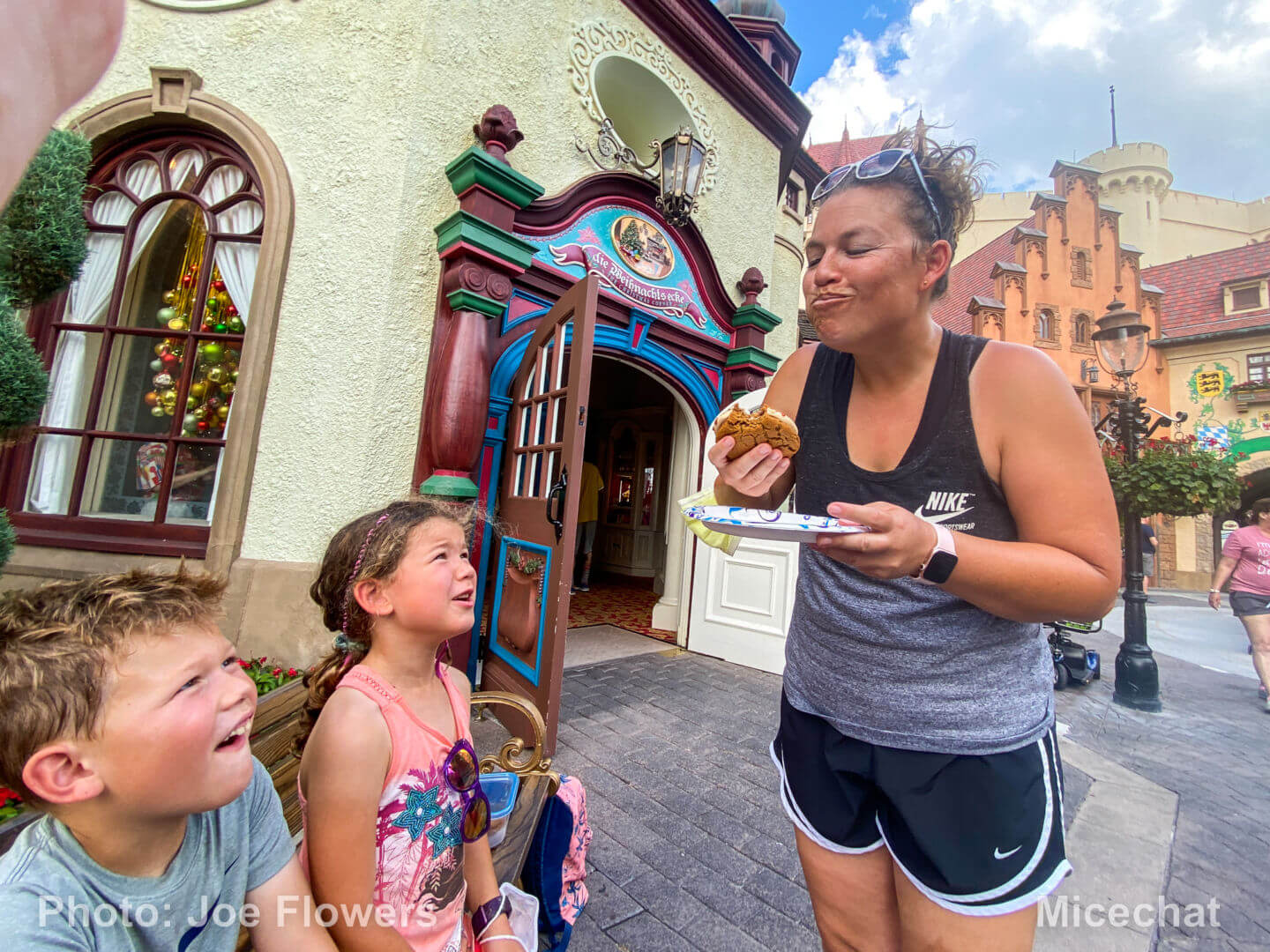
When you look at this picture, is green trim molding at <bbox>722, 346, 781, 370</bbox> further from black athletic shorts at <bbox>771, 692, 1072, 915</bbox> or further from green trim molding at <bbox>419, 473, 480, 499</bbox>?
black athletic shorts at <bbox>771, 692, 1072, 915</bbox>

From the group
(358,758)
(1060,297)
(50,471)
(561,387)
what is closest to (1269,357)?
(1060,297)

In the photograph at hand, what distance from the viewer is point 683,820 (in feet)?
7.79

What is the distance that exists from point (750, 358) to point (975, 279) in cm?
1927

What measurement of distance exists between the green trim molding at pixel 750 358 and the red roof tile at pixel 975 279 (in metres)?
15.9

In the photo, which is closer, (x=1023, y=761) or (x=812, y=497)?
(x=1023, y=761)

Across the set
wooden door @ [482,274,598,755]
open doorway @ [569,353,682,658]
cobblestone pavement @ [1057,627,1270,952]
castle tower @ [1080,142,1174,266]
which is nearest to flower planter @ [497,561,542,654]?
wooden door @ [482,274,598,755]

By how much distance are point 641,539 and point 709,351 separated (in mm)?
5154

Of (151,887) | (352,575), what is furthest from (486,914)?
(352,575)

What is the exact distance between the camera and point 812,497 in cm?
116

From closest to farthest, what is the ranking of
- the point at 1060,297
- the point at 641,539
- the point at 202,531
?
the point at 202,531 < the point at 641,539 < the point at 1060,297

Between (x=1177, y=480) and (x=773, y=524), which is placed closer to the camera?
(x=773, y=524)

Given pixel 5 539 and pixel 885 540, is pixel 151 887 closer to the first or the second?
pixel 885 540

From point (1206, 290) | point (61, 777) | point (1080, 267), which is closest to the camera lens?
point (61, 777)

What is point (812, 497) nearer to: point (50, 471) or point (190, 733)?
point (190, 733)
